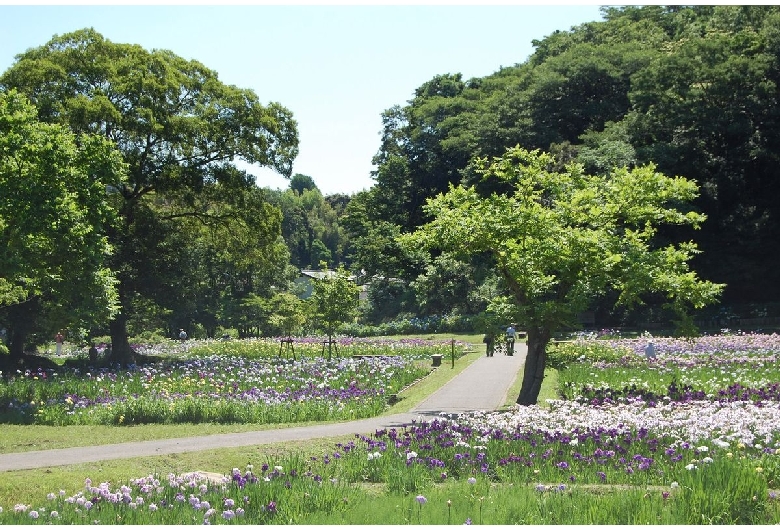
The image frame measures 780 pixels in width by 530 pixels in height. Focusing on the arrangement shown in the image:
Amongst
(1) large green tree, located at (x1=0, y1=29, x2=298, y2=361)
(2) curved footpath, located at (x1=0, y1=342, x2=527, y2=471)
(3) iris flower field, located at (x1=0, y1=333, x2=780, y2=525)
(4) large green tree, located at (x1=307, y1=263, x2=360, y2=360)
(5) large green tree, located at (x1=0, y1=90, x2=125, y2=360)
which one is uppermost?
(1) large green tree, located at (x1=0, y1=29, x2=298, y2=361)

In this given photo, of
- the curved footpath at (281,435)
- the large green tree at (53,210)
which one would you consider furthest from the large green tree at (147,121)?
the curved footpath at (281,435)

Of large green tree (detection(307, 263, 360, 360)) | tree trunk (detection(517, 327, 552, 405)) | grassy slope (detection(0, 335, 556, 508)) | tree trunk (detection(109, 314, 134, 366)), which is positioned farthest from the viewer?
tree trunk (detection(109, 314, 134, 366))

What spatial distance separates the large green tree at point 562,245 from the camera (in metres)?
16.6

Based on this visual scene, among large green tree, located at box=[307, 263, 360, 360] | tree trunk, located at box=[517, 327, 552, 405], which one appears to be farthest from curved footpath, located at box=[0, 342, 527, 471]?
large green tree, located at box=[307, 263, 360, 360]

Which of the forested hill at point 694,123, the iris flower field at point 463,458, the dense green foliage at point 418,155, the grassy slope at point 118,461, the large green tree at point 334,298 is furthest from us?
the forested hill at point 694,123

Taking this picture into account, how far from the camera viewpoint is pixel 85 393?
19.0 meters

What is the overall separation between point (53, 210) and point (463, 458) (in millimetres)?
11653

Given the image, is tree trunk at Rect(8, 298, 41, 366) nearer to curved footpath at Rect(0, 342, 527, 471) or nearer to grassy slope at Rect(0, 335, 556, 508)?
grassy slope at Rect(0, 335, 556, 508)

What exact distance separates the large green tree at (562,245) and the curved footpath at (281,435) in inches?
76.1

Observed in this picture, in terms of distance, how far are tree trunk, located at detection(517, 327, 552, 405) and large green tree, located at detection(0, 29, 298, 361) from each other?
17.5 meters

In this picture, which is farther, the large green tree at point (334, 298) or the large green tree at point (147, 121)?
the large green tree at point (334, 298)

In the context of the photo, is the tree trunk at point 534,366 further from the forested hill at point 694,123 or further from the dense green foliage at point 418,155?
the forested hill at point 694,123

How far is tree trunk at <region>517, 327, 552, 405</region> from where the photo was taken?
17.1 m

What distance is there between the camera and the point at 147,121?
29.8 m
